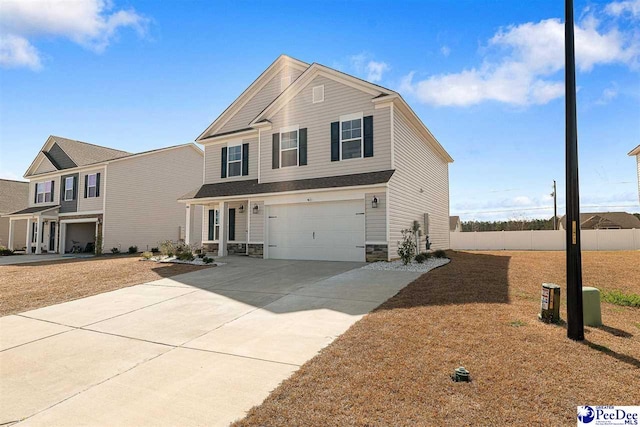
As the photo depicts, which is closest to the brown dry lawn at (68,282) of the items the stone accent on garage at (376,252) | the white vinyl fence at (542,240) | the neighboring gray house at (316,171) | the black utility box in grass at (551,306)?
the neighboring gray house at (316,171)

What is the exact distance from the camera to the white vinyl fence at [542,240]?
23609mm

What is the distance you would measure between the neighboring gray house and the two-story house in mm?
7503

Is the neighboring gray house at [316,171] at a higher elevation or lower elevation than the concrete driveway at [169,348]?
higher

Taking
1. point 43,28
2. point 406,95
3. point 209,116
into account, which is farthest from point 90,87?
point 406,95

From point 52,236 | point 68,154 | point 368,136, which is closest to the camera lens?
point 368,136

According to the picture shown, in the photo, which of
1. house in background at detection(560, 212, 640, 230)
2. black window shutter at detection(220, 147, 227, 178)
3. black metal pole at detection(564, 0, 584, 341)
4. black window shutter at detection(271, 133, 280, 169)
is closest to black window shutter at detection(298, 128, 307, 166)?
black window shutter at detection(271, 133, 280, 169)

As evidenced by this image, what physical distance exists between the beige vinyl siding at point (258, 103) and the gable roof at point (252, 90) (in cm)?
18

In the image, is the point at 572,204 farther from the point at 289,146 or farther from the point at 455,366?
the point at 289,146

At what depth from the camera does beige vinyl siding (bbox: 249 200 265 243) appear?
15.3 meters

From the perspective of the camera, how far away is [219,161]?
18438 mm

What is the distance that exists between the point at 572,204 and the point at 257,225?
1234 centimetres

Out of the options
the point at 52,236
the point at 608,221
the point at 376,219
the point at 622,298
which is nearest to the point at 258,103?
the point at 376,219

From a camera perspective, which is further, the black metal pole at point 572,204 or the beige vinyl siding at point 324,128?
the beige vinyl siding at point 324,128

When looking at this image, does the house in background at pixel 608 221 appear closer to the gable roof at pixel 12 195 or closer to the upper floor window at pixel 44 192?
the upper floor window at pixel 44 192
